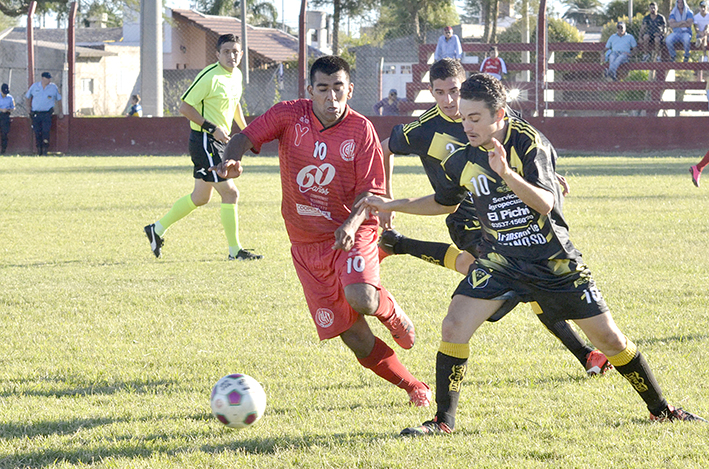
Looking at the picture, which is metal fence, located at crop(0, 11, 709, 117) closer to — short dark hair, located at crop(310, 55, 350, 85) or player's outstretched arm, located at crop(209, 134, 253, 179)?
short dark hair, located at crop(310, 55, 350, 85)

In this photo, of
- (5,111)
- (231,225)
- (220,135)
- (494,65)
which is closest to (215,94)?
(220,135)

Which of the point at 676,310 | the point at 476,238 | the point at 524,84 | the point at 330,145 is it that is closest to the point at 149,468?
the point at 330,145

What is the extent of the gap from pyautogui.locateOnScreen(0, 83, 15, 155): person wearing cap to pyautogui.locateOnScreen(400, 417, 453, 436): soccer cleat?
1987 centimetres

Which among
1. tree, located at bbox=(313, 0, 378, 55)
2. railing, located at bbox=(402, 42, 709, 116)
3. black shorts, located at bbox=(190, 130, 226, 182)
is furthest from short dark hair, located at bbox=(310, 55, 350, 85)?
tree, located at bbox=(313, 0, 378, 55)

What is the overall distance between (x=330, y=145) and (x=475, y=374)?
4.72 feet

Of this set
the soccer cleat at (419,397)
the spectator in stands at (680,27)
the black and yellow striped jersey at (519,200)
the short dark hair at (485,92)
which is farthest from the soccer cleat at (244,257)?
the spectator in stands at (680,27)

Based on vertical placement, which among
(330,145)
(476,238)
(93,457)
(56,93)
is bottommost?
(93,457)

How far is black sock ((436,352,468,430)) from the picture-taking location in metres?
3.58

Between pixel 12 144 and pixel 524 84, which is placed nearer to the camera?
pixel 524 84

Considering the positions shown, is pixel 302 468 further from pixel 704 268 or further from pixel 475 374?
pixel 704 268

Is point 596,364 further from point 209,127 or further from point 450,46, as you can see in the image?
point 450,46

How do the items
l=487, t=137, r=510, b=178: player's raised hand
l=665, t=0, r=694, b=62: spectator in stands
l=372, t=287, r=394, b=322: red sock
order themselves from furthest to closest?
l=665, t=0, r=694, b=62: spectator in stands → l=372, t=287, r=394, b=322: red sock → l=487, t=137, r=510, b=178: player's raised hand

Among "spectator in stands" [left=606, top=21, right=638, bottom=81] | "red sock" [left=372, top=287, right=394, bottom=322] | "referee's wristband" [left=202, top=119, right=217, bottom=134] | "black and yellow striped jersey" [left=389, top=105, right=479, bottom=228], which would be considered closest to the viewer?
"red sock" [left=372, top=287, right=394, bottom=322]

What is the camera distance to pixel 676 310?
5641 millimetres
